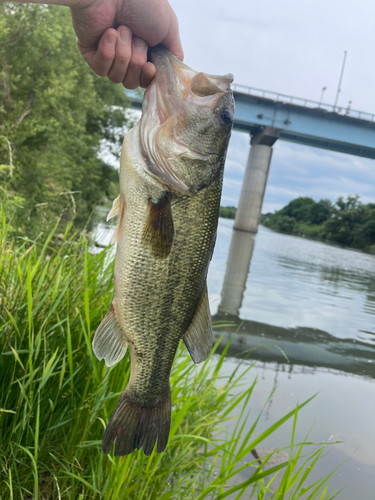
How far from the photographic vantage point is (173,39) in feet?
6.46

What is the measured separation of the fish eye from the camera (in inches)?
71.2

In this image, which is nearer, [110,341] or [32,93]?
[110,341]

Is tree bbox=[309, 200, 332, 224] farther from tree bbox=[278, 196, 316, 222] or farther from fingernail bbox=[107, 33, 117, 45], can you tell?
fingernail bbox=[107, 33, 117, 45]

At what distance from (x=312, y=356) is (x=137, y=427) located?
6.85m

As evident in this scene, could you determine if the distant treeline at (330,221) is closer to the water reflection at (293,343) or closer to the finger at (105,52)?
the water reflection at (293,343)

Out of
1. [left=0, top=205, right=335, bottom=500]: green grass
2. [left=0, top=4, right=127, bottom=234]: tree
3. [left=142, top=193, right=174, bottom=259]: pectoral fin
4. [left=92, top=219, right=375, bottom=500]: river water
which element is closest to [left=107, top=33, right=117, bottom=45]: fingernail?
[left=142, top=193, right=174, bottom=259]: pectoral fin

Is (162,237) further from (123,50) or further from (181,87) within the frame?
(123,50)

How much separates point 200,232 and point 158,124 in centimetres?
49

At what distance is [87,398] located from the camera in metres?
2.64

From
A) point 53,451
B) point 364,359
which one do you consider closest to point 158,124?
point 53,451

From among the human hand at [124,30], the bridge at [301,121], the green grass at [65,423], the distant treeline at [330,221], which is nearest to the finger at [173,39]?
the human hand at [124,30]

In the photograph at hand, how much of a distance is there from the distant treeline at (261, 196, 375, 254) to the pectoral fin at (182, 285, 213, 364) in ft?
200

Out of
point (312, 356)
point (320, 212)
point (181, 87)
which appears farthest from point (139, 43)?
point (320, 212)

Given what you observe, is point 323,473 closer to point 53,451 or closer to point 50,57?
point 53,451
